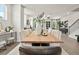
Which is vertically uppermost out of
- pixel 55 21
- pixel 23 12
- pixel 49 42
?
pixel 23 12

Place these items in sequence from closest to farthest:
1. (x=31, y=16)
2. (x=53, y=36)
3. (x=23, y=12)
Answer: (x=23, y=12)
(x=31, y=16)
(x=53, y=36)

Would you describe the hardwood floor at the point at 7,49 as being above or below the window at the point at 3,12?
below

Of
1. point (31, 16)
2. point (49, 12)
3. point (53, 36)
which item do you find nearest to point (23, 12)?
point (31, 16)

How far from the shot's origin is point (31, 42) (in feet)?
7.95

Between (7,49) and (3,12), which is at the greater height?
(3,12)

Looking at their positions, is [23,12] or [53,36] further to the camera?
[53,36]

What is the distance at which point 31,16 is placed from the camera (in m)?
1.68

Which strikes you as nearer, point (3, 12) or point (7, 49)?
point (3, 12)

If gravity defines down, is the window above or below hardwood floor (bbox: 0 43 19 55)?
above

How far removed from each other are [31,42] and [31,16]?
866mm
